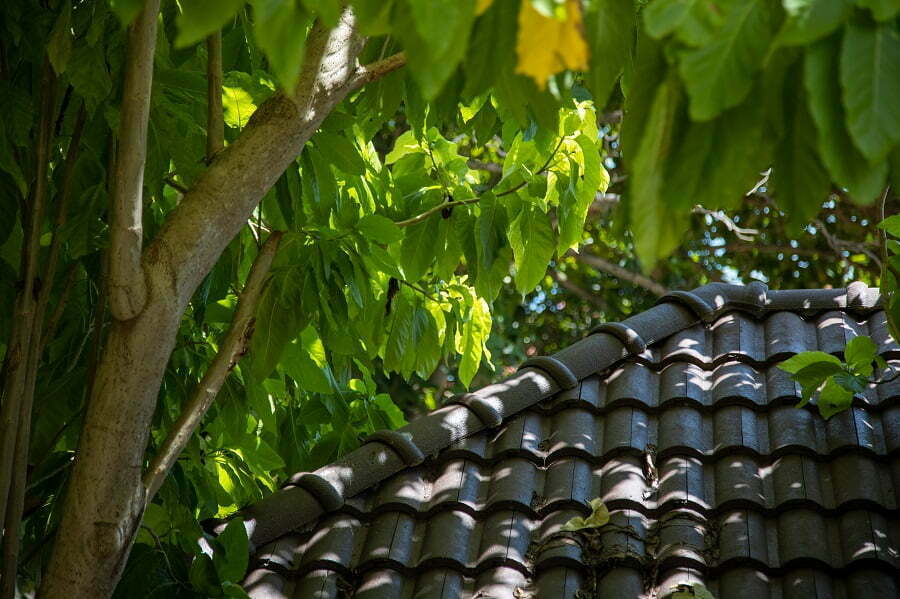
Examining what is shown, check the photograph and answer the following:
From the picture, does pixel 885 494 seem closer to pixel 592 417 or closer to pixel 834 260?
pixel 592 417

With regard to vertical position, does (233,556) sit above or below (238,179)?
below

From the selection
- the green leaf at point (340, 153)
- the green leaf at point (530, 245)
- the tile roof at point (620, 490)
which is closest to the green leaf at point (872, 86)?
the green leaf at point (340, 153)

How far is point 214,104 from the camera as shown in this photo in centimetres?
250

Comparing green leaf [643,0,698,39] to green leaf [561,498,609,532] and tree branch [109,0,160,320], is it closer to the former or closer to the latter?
tree branch [109,0,160,320]

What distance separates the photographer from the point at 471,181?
4246 mm

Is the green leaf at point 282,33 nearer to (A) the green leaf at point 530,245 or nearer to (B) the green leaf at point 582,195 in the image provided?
(A) the green leaf at point 530,245

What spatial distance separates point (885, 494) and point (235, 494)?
2244 millimetres

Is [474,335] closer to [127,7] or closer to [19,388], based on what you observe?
[19,388]

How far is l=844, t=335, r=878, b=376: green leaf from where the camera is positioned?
3.30m

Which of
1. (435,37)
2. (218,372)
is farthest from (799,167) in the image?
(218,372)

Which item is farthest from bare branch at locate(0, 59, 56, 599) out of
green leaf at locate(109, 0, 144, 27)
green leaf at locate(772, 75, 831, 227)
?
green leaf at locate(772, 75, 831, 227)

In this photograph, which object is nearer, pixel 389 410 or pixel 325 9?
pixel 325 9

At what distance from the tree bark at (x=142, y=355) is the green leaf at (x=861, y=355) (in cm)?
192

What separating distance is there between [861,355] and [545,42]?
2.41m
